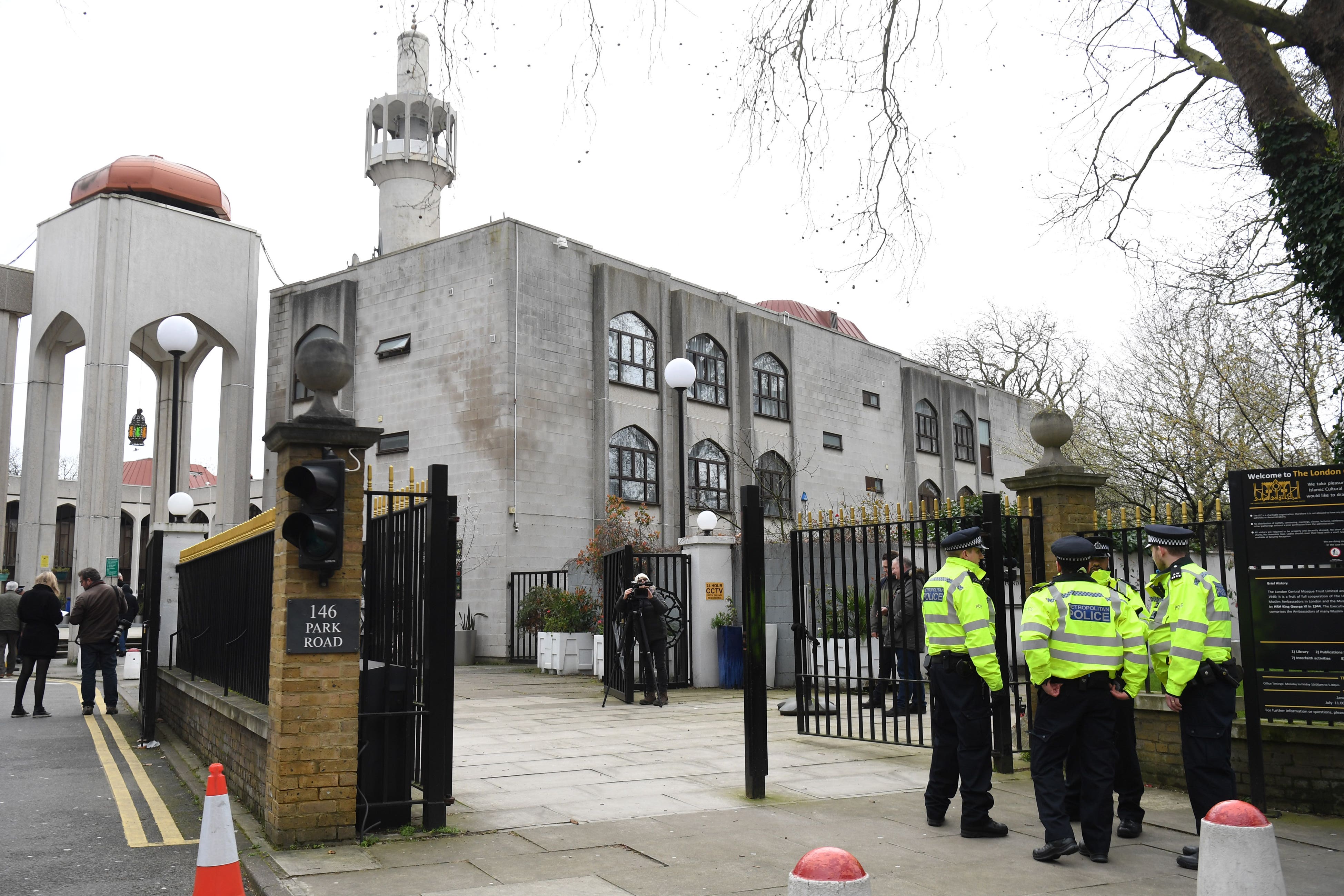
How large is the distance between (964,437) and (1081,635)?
40.8 meters

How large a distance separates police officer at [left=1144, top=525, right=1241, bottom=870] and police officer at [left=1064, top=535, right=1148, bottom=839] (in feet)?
0.91

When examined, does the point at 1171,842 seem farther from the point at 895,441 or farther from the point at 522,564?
the point at 895,441

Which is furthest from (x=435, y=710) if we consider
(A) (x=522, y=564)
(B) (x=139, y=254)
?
(B) (x=139, y=254)

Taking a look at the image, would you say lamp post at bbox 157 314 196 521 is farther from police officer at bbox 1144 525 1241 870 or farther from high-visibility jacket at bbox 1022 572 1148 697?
police officer at bbox 1144 525 1241 870

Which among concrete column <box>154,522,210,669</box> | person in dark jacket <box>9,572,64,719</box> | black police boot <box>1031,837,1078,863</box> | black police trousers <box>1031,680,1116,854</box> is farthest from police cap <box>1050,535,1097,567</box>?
person in dark jacket <box>9,572,64,719</box>

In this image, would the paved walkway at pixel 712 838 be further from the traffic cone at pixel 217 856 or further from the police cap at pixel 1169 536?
the police cap at pixel 1169 536

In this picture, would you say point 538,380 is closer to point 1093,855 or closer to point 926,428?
point 926,428

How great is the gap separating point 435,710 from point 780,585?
452 inches

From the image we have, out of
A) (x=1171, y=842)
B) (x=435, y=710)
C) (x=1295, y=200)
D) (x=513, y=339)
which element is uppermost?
(x=513, y=339)

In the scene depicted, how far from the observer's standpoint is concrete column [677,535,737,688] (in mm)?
16969

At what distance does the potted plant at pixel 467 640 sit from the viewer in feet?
80.8

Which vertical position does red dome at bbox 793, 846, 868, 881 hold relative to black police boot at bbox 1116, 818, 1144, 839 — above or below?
above

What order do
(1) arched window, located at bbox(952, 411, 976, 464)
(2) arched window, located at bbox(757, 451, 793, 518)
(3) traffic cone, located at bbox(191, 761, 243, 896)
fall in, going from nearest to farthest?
(3) traffic cone, located at bbox(191, 761, 243, 896), (2) arched window, located at bbox(757, 451, 793, 518), (1) arched window, located at bbox(952, 411, 976, 464)

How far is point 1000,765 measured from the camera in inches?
358
